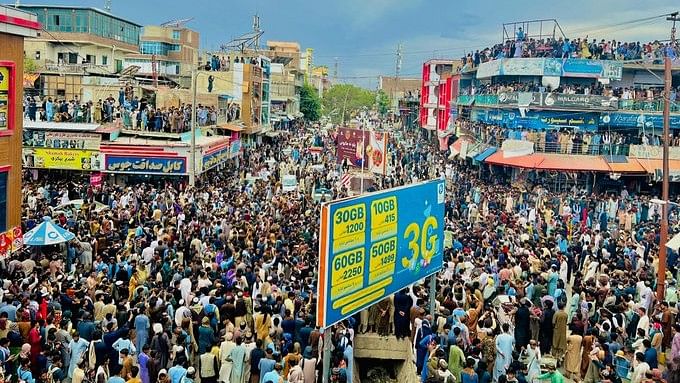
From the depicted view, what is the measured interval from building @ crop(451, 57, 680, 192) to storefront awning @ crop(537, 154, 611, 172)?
1.7 inches

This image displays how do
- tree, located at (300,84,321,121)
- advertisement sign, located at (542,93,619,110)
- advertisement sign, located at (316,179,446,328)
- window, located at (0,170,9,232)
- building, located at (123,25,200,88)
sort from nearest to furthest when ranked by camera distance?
1. advertisement sign, located at (316,179,446,328)
2. window, located at (0,170,9,232)
3. advertisement sign, located at (542,93,619,110)
4. building, located at (123,25,200,88)
5. tree, located at (300,84,321,121)

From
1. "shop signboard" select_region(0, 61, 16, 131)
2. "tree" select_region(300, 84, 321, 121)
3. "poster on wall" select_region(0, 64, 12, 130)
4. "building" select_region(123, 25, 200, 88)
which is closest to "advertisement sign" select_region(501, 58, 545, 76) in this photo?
Result: "shop signboard" select_region(0, 61, 16, 131)

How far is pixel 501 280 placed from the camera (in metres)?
15.7

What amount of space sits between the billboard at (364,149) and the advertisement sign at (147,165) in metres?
6.67

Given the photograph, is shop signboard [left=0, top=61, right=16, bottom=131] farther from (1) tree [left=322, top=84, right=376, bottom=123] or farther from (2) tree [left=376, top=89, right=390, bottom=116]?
(2) tree [left=376, top=89, right=390, bottom=116]

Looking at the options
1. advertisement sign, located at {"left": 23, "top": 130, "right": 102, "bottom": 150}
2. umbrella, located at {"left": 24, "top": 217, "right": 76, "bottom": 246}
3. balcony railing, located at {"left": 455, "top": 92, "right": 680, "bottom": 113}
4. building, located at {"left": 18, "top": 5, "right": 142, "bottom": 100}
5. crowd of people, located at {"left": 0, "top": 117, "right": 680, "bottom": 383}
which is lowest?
crowd of people, located at {"left": 0, "top": 117, "right": 680, "bottom": 383}

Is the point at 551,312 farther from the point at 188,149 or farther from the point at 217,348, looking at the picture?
the point at 188,149

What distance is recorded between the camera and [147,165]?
96.5 feet

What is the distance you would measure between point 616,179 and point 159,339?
91.3ft

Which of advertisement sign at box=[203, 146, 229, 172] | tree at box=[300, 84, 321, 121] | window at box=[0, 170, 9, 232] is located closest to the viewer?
window at box=[0, 170, 9, 232]

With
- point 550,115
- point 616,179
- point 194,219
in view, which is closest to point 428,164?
point 550,115

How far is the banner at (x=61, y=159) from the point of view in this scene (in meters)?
28.7

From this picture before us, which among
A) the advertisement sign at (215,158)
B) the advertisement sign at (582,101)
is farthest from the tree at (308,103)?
the advertisement sign at (582,101)

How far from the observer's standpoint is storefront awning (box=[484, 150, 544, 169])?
3388 centimetres
